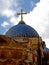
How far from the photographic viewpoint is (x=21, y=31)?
28844 millimetres

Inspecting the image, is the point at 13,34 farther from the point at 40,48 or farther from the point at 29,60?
the point at 29,60

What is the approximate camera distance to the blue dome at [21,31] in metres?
28.5

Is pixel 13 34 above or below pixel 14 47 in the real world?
above

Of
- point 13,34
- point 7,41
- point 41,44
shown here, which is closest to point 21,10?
point 13,34

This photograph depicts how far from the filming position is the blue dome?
93.6ft

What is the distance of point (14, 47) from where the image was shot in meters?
21.0

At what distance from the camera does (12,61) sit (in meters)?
20.6

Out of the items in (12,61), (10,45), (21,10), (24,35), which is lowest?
(12,61)

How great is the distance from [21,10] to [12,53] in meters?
12.3

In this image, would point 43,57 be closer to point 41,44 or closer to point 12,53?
point 41,44

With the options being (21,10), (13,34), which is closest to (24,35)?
(13,34)

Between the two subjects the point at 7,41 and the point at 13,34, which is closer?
the point at 7,41

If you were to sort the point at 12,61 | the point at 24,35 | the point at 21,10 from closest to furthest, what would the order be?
1. the point at 12,61
2. the point at 24,35
3. the point at 21,10

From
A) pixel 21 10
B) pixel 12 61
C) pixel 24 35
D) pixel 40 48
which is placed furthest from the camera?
pixel 21 10
